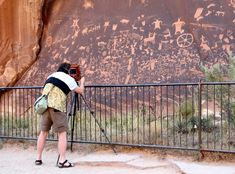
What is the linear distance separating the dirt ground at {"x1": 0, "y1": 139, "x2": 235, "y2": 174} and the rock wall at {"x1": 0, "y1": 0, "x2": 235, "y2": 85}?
5830 mm

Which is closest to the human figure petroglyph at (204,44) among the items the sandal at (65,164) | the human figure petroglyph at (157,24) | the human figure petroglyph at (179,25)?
the human figure petroglyph at (179,25)

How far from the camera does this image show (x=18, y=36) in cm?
1830

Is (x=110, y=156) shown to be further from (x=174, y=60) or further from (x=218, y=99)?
(x=174, y=60)

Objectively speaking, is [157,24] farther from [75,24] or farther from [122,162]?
[122,162]

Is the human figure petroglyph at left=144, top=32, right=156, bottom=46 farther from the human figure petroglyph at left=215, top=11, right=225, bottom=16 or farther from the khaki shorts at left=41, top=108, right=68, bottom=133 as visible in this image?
the khaki shorts at left=41, top=108, right=68, bottom=133

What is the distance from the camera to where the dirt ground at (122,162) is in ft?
27.0

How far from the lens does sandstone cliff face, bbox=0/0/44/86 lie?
1794cm

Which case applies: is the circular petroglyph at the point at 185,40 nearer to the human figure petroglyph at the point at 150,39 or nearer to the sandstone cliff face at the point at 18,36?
the human figure petroglyph at the point at 150,39

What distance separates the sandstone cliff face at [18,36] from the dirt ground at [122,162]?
8.30 metres

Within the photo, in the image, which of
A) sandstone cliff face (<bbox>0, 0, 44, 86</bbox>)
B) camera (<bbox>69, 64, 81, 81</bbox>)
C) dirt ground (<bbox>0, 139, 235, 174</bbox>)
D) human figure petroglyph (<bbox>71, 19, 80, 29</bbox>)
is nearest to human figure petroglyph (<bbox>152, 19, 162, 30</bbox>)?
human figure petroglyph (<bbox>71, 19, 80, 29</bbox>)

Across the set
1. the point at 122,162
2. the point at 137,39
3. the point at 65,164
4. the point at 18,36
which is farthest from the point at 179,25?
the point at 65,164

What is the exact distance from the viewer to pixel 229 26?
14.8 meters

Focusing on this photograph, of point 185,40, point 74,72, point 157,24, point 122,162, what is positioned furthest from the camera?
point 157,24

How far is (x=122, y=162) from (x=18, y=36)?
10.9m
